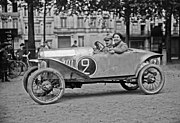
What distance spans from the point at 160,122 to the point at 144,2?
1976 centimetres

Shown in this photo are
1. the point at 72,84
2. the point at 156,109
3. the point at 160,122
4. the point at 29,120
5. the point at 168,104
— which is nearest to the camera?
the point at 160,122

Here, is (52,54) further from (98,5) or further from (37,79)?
(98,5)

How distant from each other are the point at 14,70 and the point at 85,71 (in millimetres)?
8847

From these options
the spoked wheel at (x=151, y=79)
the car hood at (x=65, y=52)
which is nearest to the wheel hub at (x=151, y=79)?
the spoked wheel at (x=151, y=79)

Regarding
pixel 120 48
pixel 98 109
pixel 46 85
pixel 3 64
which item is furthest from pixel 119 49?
Answer: pixel 3 64

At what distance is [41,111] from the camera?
7.64 meters

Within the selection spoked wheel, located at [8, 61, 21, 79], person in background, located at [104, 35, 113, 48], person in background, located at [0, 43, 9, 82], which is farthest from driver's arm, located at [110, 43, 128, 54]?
spoked wheel, located at [8, 61, 21, 79]

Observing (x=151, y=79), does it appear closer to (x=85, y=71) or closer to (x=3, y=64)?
(x=85, y=71)

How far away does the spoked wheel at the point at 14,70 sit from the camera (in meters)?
16.8

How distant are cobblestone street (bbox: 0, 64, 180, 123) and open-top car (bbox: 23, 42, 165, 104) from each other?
33cm

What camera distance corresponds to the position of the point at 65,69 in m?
9.11

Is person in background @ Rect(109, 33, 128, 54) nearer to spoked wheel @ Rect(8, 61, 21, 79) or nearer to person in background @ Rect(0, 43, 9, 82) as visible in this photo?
person in background @ Rect(0, 43, 9, 82)

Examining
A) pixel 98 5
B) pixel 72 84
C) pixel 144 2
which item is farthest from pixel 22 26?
pixel 72 84

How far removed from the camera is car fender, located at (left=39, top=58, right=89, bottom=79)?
8.95 m
